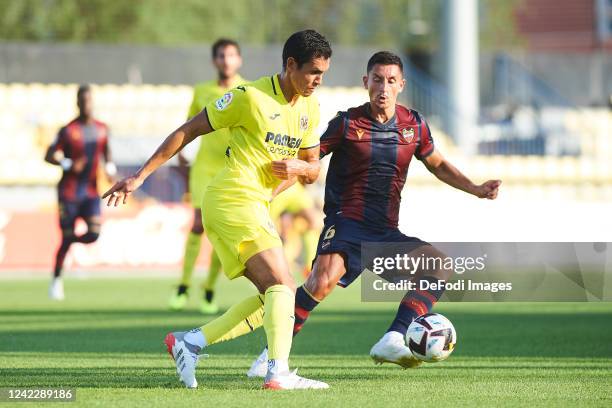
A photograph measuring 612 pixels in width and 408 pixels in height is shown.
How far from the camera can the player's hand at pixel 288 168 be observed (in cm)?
670

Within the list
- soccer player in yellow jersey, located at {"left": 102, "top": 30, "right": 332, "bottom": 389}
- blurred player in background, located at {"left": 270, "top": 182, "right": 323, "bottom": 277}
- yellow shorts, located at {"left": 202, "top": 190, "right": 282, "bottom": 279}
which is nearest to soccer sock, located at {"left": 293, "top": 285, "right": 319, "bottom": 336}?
soccer player in yellow jersey, located at {"left": 102, "top": 30, "right": 332, "bottom": 389}

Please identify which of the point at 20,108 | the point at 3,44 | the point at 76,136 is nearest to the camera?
the point at 76,136

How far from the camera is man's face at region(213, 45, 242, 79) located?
11617 millimetres

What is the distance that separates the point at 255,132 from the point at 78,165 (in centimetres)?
816

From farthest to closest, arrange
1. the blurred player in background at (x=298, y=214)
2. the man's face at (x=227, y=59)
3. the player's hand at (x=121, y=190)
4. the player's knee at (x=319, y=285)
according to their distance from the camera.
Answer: the blurred player in background at (x=298, y=214) < the man's face at (x=227, y=59) < the player's knee at (x=319, y=285) < the player's hand at (x=121, y=190)

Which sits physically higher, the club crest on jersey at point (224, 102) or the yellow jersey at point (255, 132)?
the club crest on jersey at point (224, 102)

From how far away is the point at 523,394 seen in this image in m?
6.68

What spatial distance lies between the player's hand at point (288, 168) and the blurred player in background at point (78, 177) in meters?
7.88

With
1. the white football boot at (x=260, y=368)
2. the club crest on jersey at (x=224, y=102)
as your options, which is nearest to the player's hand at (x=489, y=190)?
the white football boot at (x=260, y=368)

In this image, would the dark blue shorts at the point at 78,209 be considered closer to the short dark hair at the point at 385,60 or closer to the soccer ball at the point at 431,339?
the short dark hair at the point at 385,60

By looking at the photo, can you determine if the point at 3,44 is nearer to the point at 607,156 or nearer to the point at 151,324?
the point at 607,156

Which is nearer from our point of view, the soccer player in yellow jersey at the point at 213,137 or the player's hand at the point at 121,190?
the player's hand at the point at 121,190

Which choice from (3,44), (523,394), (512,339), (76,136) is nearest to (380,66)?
(523,394)

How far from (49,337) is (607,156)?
63.4 feet
